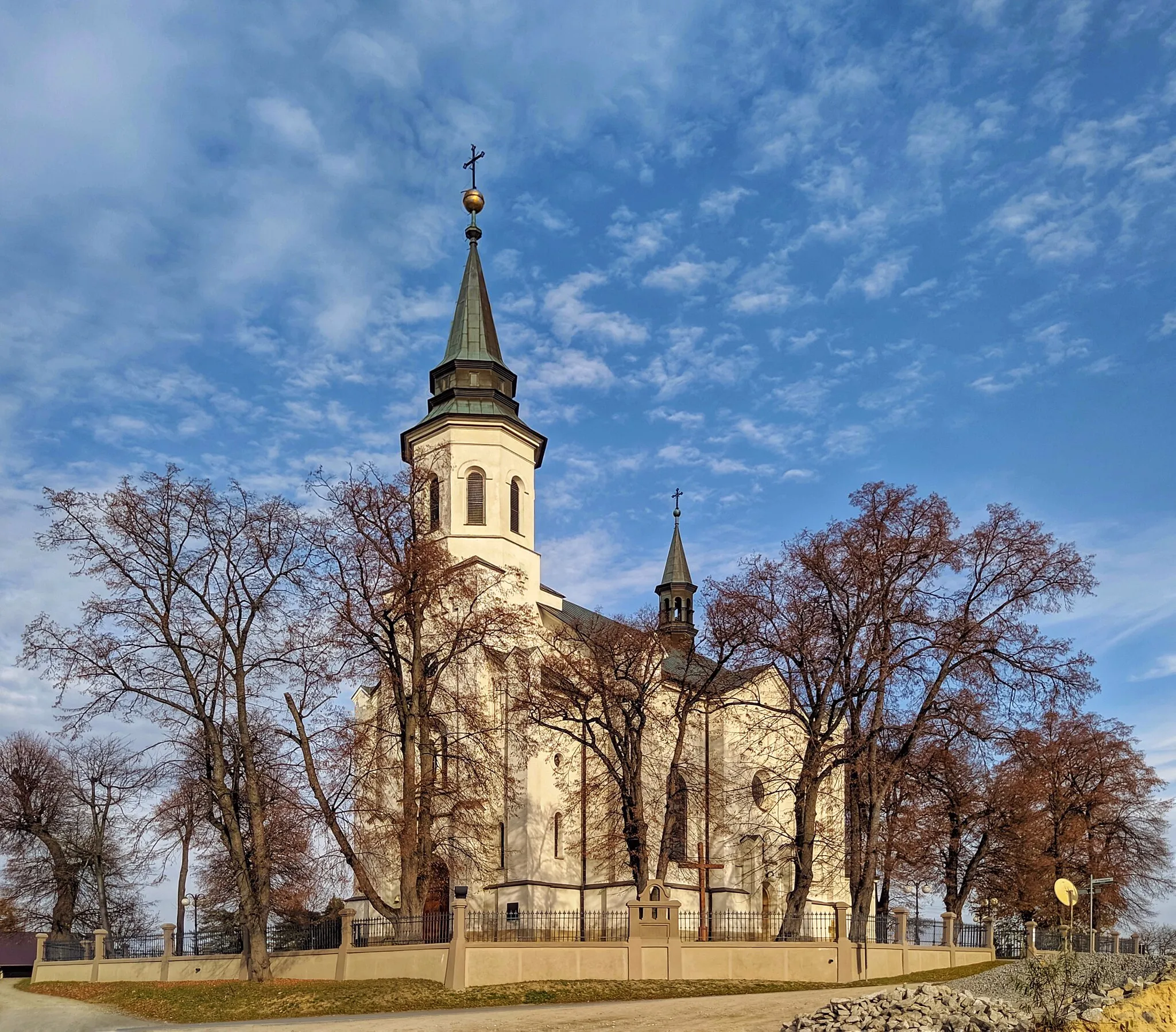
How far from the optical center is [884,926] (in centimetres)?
2812

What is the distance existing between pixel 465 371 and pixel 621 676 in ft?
43.9

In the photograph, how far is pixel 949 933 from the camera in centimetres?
2925

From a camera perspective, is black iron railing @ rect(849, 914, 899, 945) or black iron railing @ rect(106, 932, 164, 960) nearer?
black iron railing @ rect(849, 914, 899, 945)

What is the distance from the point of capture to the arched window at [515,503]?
1455 inches

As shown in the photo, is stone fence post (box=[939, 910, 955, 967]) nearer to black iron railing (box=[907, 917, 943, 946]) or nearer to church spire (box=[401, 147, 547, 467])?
black iron railing (box=[907, 917, 943, 946])

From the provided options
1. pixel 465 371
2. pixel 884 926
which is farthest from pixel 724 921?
pixel 465 371

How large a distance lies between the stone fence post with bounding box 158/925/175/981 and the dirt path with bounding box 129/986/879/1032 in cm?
1038

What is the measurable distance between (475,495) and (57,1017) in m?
18.6

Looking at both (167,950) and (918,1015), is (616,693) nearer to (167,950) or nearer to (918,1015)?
(167,950)

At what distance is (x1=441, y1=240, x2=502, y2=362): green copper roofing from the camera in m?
38.0

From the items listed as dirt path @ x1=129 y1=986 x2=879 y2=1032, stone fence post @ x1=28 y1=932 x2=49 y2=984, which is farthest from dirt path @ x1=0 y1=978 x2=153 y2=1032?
stone fence post @ x1=28 y1=932 x2=49 y2=984

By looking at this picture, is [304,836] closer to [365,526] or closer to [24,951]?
[365,526]

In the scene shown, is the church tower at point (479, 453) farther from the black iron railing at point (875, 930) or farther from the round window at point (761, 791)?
the black iron railing at point (875, 930)

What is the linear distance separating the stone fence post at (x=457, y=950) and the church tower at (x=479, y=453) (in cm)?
1389
